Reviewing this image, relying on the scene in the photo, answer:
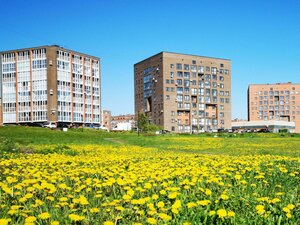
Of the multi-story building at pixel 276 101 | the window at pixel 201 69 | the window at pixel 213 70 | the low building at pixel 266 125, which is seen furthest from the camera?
the multi-story building at pixel 276 101

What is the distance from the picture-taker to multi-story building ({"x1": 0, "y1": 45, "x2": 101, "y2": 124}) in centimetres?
7194

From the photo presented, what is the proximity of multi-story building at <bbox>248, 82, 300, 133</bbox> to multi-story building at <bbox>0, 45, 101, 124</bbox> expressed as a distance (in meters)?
104

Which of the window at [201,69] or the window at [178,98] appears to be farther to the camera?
the window at [201,69]

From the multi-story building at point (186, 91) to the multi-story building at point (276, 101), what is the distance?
56.6 metres

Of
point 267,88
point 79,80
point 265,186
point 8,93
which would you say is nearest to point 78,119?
point 79,80

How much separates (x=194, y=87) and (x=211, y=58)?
1118 centimetres

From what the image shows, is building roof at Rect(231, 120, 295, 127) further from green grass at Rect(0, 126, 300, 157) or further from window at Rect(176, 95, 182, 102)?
green grass at Rect(0, 126, 300, 157)

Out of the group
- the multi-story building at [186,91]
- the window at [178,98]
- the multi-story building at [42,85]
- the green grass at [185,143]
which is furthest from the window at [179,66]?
the green grass at [185,143]

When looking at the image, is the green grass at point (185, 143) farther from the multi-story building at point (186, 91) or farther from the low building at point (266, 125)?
the low building at point (266, 125)

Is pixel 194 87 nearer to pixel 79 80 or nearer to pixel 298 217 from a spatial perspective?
pixel 79 80

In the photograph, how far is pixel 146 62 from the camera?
10569 centimetres

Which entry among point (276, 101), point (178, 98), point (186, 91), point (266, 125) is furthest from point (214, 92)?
point (276, 101)

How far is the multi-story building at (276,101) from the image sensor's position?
15000cm

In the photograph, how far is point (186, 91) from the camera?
99250 millimetres
